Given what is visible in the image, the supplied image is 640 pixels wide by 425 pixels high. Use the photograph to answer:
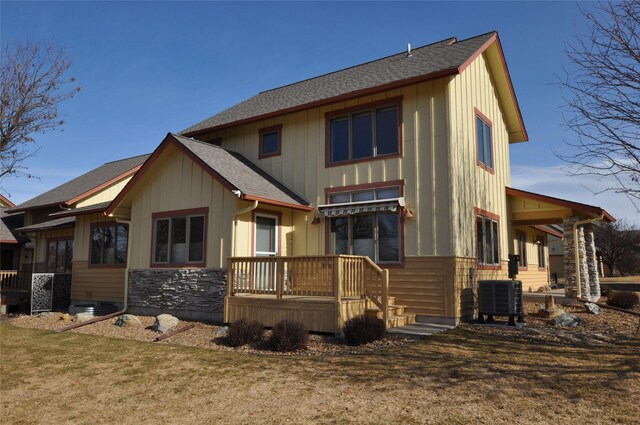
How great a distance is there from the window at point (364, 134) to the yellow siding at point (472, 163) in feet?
5.26

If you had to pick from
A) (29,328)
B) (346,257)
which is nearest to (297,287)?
(346,257)

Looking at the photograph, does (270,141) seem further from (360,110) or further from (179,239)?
(179,239)

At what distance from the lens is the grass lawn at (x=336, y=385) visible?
5418 millimetres

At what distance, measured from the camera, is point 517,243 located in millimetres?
18484

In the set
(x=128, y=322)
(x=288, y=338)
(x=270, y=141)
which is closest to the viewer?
(x=288, y=338)

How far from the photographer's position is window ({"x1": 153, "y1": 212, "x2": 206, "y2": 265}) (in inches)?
517

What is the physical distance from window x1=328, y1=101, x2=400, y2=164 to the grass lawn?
18.1ft

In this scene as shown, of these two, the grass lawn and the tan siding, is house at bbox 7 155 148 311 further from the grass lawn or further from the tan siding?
the grass lawn

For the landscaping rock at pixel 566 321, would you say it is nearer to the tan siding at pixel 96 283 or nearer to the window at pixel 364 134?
the window at pixel 364 134

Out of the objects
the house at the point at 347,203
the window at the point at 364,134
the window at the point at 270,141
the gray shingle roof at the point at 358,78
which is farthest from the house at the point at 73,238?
the window at the point at 364,134

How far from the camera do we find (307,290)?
10.6 meters

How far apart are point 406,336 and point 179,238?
7.29 m

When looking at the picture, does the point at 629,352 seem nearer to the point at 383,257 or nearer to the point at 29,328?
the point at 383,257

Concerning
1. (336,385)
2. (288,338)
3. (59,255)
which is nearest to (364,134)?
(288,338)
